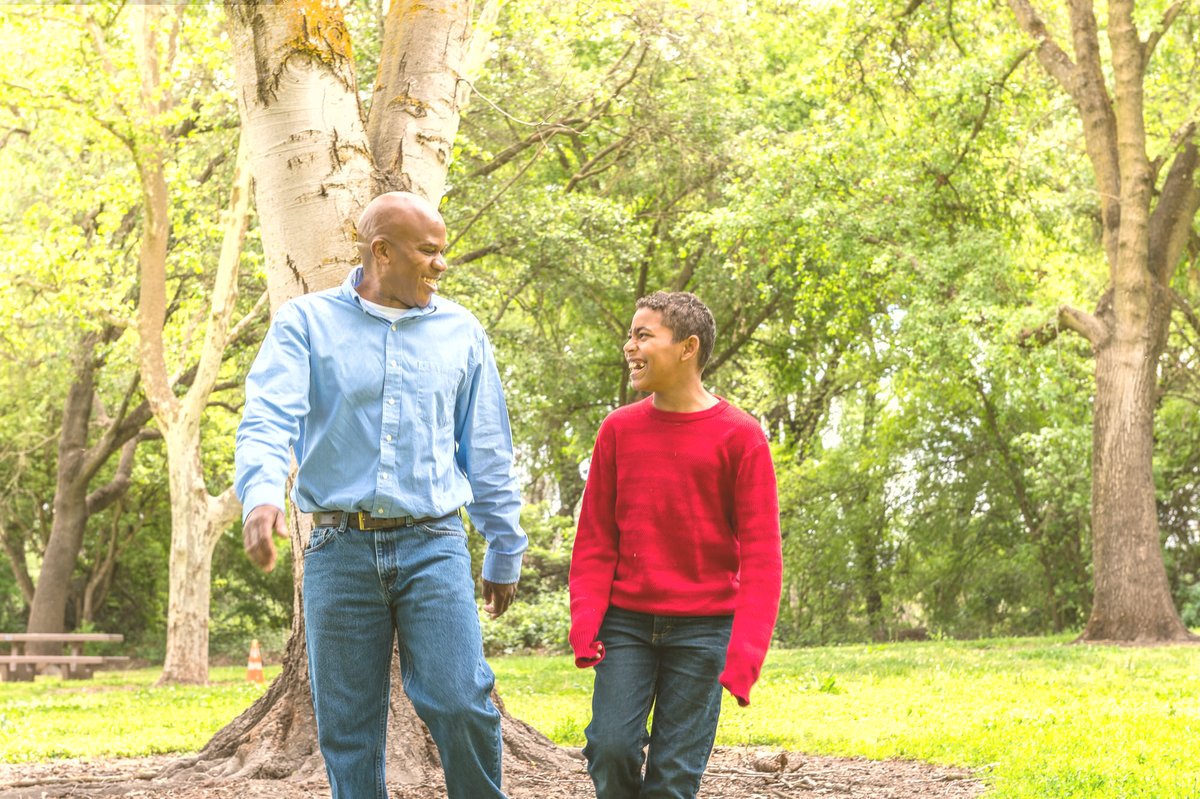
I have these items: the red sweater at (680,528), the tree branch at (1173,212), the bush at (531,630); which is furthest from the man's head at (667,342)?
the bush at (531,630)

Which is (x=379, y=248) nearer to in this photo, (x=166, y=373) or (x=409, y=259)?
(x=409, y=259)

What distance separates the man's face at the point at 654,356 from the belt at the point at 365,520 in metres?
0.84

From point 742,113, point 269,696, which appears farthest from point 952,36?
point 269,696

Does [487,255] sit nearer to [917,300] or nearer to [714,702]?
[917,300]

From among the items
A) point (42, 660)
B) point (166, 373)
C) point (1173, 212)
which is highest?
point (1173, 212)

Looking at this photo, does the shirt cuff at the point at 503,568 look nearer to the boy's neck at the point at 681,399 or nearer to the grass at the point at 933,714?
the boy's neck at the point at 681,399

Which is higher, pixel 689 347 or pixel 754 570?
pixel 689 347

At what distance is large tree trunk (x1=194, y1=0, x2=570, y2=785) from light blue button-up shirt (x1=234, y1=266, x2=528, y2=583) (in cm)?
223

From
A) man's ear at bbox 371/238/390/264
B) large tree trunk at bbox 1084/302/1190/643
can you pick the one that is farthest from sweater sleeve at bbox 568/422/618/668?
large tree trunk at bbox 1084/302/1190/643

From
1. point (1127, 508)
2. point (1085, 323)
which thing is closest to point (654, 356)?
point (1127, 508)

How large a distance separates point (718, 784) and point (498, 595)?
8.98 feet

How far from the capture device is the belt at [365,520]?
347 cm

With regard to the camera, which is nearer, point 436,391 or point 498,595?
point 436,391

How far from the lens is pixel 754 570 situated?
148 inches
